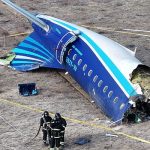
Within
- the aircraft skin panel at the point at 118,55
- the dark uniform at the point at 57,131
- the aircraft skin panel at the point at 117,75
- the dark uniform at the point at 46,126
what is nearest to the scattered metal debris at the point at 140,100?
the aircraft skin panel at the point at 117,75

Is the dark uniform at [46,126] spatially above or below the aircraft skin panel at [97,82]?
below

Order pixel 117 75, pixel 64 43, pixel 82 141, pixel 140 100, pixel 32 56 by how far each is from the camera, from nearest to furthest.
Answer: pixel 82 141 → pixel 140 100 → pixel 117 75 → pixel 64 43 → pixel 32 56

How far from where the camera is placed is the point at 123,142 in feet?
86.0

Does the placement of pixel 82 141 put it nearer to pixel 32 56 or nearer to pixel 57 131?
pixel 57 131

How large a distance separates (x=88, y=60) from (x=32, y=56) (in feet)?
23.6

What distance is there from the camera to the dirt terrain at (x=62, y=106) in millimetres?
26297

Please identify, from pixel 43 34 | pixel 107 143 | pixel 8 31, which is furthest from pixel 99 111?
pixel 8 31

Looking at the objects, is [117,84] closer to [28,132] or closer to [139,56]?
[28,132]

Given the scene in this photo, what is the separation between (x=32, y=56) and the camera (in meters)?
37.0

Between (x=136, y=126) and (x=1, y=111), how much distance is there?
7733 millimetres

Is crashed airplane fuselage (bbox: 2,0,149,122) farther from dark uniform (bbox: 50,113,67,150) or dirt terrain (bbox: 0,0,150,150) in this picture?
dark uniform (bbox: 50,113,67,150)

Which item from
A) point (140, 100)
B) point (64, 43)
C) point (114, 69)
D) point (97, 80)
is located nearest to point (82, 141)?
point (140, 100)

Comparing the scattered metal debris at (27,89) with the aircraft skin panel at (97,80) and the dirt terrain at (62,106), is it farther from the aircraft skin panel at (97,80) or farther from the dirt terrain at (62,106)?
the aircraft skin panel at (97,80)

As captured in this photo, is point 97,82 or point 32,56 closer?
point 97,82
